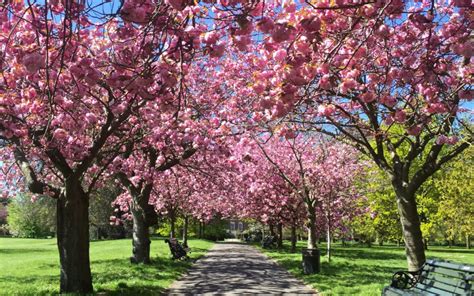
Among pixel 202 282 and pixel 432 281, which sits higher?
pixel 432 281

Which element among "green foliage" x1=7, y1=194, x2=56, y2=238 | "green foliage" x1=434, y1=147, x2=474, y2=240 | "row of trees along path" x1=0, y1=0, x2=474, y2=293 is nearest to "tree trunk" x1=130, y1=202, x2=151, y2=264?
"row of trees along path" x1=0, y1=0, x2=474, y2=293

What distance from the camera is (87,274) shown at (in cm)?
955

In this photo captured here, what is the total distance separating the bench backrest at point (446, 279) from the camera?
6.43 m

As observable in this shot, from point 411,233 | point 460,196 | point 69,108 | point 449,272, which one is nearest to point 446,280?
point 449,272

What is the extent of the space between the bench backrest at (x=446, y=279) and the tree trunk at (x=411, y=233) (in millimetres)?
1072

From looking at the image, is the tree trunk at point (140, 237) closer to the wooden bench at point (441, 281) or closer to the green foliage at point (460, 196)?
the wooden bench at point (441, 281)

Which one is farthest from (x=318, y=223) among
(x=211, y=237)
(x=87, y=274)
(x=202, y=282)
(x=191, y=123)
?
(x=211, y=237)

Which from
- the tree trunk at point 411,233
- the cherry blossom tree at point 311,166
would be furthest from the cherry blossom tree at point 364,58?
the cherry blossom tree at point 311,166

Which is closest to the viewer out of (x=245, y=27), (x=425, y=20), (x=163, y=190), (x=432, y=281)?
(x=245, y=27)

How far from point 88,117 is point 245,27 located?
565cm

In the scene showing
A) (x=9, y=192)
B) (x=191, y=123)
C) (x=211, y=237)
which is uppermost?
(x=191, y=123)

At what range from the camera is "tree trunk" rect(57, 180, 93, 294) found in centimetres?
932

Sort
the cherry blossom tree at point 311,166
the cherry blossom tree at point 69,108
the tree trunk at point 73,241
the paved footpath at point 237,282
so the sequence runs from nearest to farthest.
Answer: the cherry blossom tree at point 69,108 → the tree trunk at point 73,241 → the paved footpath at point 237,282 → the cherry blossom tree at point 311,166

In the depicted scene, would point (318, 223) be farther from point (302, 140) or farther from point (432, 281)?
point (432, 281)
